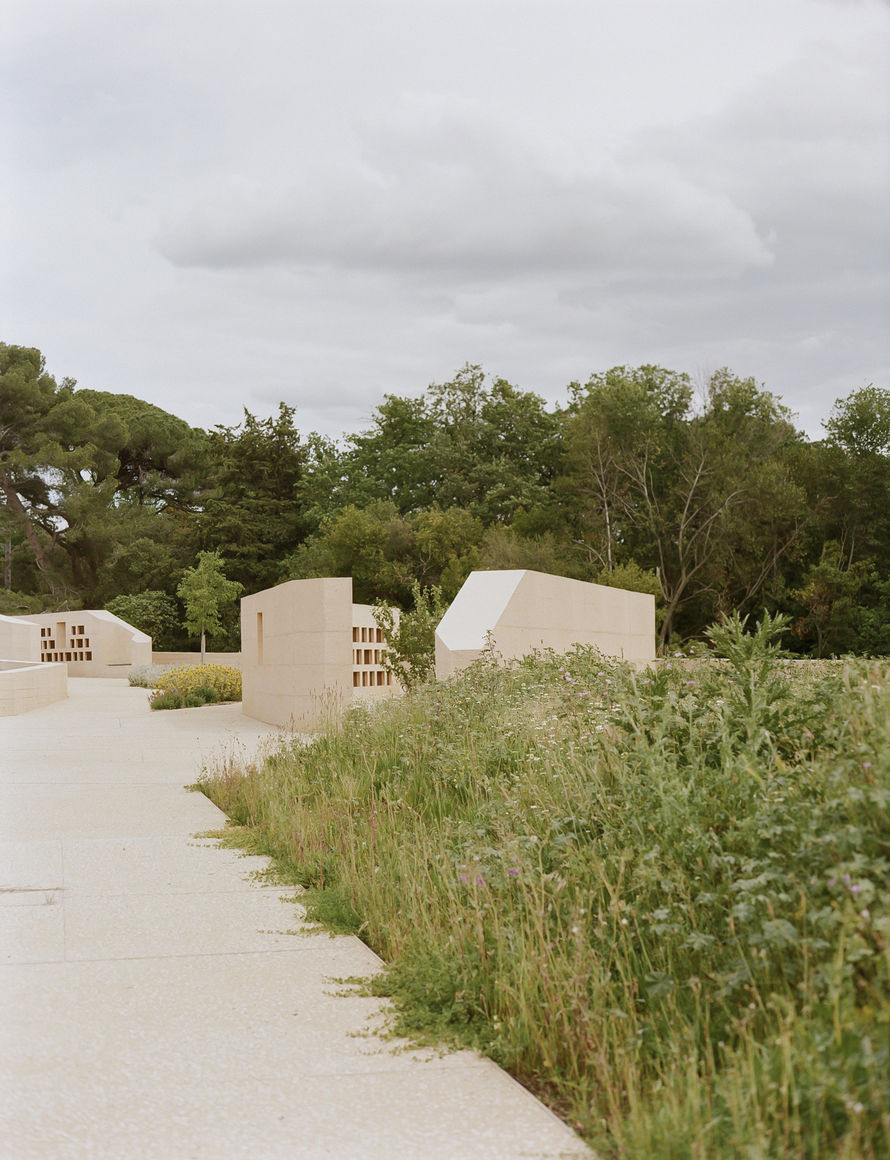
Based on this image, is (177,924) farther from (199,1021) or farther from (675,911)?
(675,911)

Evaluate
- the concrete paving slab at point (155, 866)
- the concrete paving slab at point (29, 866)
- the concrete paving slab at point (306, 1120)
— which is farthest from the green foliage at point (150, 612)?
the concrete paving slab at point (306, 1120)

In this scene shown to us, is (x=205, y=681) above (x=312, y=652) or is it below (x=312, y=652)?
below

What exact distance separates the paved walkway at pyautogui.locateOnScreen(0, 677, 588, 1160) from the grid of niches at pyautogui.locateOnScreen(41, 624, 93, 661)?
29.0m

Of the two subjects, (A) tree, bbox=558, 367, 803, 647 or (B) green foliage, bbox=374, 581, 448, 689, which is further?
(A) tree, bbox=558, 367, 803, 647

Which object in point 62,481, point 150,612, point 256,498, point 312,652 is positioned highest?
point 62,481

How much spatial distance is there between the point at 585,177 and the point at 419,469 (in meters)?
33.6

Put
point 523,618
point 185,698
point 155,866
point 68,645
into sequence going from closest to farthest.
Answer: point 155,866 < point 523,618 < point 185,698 < point 68,645

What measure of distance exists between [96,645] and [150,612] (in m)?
6.50

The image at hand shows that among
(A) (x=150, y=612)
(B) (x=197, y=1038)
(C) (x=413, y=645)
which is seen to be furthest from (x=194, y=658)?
(B) (x=197, y=1038)

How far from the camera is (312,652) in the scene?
620 inches

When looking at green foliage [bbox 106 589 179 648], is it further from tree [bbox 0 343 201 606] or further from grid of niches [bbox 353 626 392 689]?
grid of niches [bbox 353 626 392 689]

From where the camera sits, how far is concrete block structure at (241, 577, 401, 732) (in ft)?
50.8

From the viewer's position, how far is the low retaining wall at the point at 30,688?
718 inches

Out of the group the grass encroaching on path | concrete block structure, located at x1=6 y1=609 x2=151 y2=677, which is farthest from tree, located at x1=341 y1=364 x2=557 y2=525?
the grass encroaching on path
